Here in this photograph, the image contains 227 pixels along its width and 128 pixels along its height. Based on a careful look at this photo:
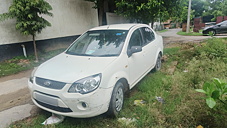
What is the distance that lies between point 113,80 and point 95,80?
36 cm

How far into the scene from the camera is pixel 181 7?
9.48m

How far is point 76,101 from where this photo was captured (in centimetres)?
238

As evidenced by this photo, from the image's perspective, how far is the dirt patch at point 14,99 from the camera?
3551 millimetres

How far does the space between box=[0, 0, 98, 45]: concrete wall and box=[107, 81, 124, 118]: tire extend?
5784 mm

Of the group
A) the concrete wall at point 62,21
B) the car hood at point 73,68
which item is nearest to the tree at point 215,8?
the concrete wall at point 62,21

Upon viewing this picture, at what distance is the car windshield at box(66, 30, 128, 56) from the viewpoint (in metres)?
3.28

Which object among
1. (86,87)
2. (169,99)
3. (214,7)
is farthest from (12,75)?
(214,7)

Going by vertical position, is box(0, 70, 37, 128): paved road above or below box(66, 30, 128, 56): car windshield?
below

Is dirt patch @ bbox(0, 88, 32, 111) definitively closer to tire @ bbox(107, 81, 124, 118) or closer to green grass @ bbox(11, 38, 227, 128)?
green grass @ bbox(11, 38, 227, 128)

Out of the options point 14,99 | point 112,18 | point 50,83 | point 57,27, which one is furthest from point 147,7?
point 14,99

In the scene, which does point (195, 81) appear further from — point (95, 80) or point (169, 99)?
point (95, 80)

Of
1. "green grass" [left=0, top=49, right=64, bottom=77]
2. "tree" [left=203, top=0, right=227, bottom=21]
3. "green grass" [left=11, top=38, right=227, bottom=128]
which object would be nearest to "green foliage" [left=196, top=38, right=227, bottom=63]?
"green grass" [left=11, top=38, right=227, bottom=128]

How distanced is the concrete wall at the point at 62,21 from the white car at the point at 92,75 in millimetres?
4300

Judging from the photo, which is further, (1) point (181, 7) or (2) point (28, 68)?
(1) point (181, 7)
